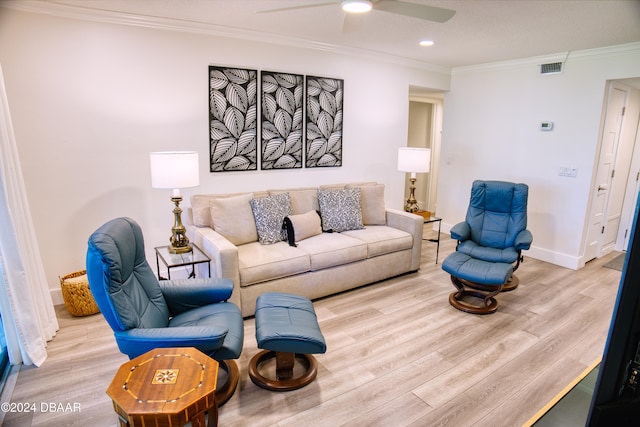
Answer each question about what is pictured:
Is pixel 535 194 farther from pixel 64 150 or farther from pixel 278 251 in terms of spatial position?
pixel 64 150

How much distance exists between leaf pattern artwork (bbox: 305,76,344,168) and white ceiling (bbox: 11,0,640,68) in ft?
1.49

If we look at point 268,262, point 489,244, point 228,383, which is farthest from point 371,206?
point 228,383

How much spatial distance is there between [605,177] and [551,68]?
1.49 m

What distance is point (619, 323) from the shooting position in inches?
23.5

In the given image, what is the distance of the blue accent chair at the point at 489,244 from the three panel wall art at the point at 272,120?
1.74 meters

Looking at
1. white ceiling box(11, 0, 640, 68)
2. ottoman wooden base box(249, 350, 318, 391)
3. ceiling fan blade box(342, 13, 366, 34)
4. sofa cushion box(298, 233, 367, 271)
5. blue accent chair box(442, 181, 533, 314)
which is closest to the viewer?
ottoman wooden base box(249, 350, 318, 391)

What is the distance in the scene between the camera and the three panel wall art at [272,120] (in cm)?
366

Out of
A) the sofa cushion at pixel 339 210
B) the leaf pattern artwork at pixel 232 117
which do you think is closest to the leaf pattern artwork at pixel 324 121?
the sofa cushion at pixel 339 210

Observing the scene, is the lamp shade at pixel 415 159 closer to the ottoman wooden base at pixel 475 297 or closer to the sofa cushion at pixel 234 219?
the ottoman wooden base at pixel 475 297

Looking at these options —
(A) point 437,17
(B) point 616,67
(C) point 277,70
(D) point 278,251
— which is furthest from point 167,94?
(B) point 616,67

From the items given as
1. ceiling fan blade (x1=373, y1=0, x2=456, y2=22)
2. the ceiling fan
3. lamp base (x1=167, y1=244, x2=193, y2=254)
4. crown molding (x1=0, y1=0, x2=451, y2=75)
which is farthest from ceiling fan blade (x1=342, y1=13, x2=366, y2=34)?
lamp base (x1=167, y1=244, x2=193, y2=254)

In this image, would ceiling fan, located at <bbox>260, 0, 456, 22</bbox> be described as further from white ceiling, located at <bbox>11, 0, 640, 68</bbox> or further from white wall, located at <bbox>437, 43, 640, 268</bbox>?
white wall, located at <bbox>437, 43, 640, 268</bbox>

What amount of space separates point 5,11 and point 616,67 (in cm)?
568

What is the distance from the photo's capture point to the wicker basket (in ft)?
9.78
